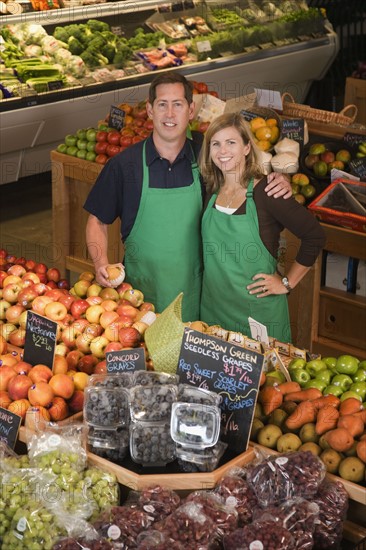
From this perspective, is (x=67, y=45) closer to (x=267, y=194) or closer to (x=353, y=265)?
(x=353, y=265)

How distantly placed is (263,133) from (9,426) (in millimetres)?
3266

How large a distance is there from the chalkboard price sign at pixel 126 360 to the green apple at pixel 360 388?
0.73 meters

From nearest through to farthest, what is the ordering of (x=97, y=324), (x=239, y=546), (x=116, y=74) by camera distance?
(x=239, y=546)
(x=97, y=324)
(x=116, y=74)

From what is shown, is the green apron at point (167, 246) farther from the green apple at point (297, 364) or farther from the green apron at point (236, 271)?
the green apple at point (297, 364)

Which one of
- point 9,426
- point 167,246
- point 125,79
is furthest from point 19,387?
point 125,79

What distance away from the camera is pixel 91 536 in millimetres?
2391

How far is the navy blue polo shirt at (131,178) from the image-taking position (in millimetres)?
4039

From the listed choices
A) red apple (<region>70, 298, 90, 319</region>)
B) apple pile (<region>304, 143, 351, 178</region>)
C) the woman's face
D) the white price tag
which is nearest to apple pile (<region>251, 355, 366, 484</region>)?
red apple (<region>70, 298, 90, 319</region>)

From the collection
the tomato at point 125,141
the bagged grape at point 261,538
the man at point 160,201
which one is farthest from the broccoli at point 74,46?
the bagged grape at point 261,538

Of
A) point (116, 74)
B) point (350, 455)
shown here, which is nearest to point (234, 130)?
point (350, 455)

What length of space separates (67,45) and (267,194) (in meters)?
4.69

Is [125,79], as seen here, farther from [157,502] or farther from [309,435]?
[157,502]

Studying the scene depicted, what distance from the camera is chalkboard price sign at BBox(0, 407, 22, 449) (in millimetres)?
2832

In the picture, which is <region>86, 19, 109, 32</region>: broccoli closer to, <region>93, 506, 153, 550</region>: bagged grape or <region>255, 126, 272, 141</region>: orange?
<region>255, 126, 272, 141</region>: orange
